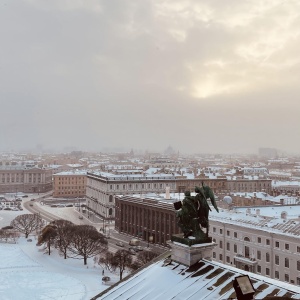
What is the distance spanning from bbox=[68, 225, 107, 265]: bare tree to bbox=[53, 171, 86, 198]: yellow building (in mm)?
93256

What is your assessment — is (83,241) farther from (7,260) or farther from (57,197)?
(57,197)

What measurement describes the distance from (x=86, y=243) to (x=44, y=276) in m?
8.56

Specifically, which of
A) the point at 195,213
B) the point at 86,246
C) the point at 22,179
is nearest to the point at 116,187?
the point at 86,246

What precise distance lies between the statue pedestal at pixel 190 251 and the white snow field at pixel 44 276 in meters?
29.4

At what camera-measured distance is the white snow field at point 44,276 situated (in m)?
43.4

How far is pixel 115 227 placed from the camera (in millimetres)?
88812

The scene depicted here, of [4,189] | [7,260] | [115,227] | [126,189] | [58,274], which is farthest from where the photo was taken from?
[4,189]

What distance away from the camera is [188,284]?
1401cm

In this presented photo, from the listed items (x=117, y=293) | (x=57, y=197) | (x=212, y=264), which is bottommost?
(x=57, y=197)

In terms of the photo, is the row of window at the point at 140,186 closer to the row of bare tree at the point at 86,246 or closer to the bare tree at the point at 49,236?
the row of bare tree at the point at 86,246

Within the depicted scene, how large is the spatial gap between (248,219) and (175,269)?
1581 inches

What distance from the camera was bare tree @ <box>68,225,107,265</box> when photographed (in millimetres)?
57500

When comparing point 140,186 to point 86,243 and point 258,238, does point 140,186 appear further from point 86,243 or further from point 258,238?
point 258,238

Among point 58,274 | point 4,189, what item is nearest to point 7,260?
point 58,274
